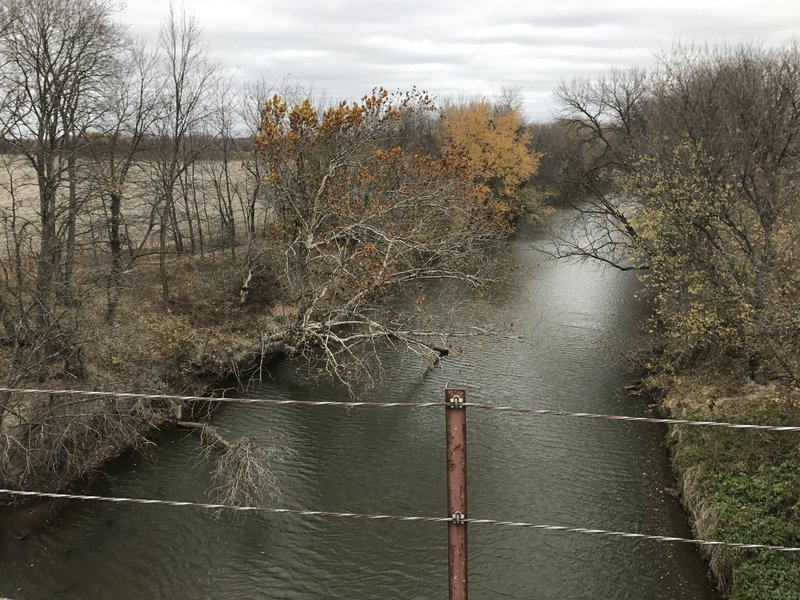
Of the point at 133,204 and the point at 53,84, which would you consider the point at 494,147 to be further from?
the point at 53,84

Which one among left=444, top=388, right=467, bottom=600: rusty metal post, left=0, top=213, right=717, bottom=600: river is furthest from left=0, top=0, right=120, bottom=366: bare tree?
left=444, top=388, right=467, bottom=600: rusty metal post

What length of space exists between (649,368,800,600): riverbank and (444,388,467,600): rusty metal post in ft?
23.6

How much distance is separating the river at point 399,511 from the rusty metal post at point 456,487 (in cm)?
666

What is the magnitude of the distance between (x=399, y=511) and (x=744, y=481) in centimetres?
613

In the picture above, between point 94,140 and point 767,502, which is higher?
point 94,140

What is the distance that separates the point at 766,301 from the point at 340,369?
1113 cm

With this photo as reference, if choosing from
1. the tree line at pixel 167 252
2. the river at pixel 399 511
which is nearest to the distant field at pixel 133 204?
the tree line at pixel 167 252

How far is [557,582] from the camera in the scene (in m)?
9.52

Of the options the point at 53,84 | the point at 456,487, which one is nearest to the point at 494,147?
the point at 53,84

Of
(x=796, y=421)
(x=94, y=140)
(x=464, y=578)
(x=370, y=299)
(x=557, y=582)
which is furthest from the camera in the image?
(x=370, y=299)

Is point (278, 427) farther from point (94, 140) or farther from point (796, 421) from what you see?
point (796, 421)

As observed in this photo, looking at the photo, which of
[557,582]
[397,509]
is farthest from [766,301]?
[397,509]

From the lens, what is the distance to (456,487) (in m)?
3.37

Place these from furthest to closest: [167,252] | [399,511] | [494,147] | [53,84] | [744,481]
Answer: [494,147], [167,252], [53,84], [399,511], [744,481]
